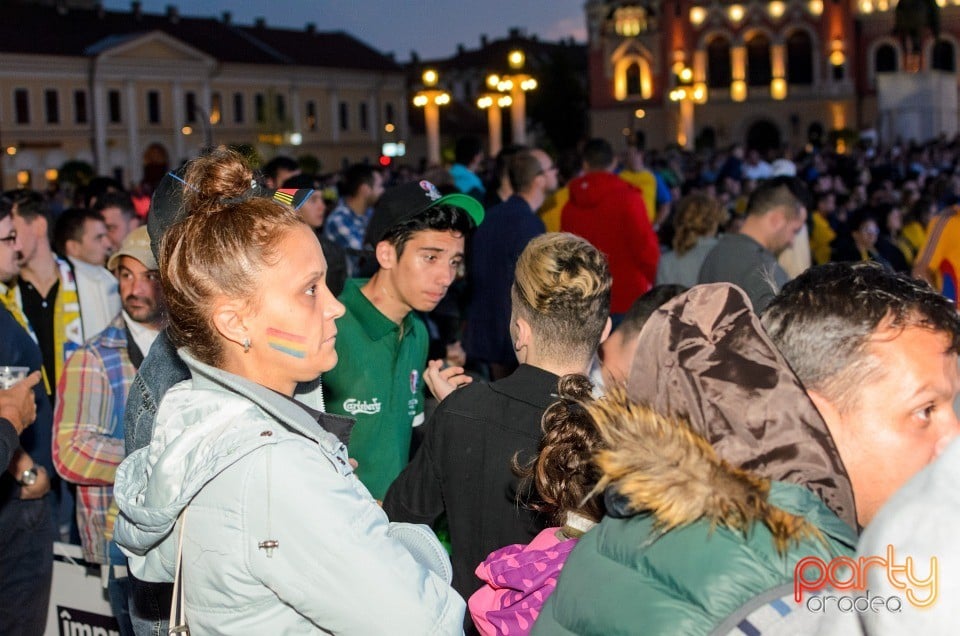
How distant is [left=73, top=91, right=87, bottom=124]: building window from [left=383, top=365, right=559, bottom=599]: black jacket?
213 feet

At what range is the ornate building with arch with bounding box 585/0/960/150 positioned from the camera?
72375 millimetres

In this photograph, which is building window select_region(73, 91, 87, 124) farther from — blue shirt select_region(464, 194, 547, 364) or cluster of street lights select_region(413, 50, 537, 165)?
blue shirt select_region(464, 194, 547, 364)

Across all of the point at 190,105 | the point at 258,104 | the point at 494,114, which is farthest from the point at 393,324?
the point at 258,104

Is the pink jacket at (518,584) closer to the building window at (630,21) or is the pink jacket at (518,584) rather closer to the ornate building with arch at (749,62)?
the ornate building with arch at (749,62)

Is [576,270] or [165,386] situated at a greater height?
[576,270]

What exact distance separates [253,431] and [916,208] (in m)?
12.5

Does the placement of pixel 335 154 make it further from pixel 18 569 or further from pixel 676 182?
pixel 18 569

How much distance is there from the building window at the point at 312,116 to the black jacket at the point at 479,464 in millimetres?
72644

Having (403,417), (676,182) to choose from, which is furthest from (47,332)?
(676,182)

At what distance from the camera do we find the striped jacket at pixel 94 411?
4.08 meters

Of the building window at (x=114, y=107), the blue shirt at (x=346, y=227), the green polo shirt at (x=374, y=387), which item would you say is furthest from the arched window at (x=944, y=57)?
the green polo shirt at (x=374, y=387)

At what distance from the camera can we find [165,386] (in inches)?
124

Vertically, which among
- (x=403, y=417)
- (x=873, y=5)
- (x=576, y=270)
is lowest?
(x=403, y=417)

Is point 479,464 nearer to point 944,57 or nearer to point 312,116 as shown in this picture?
point 312,116
